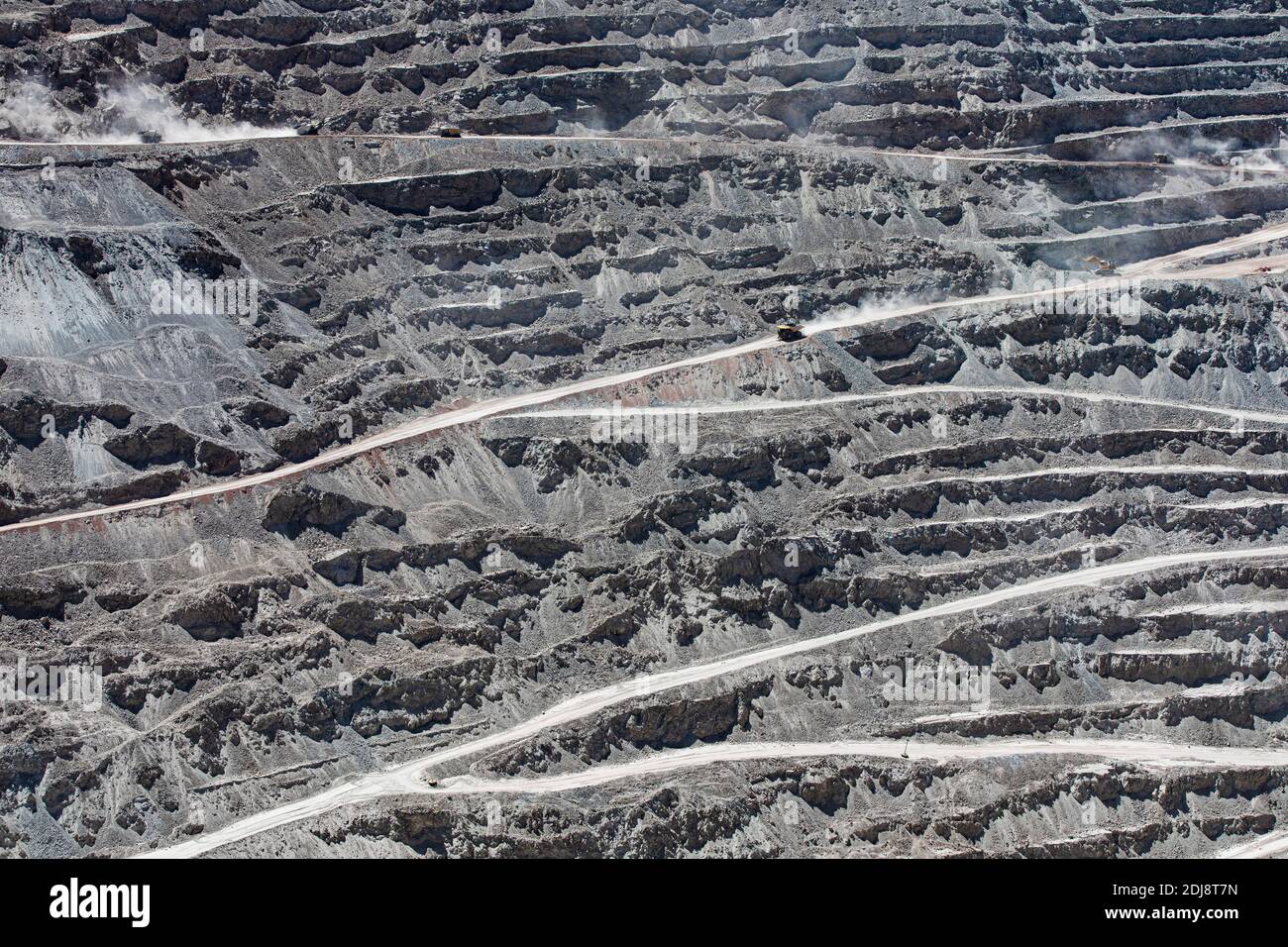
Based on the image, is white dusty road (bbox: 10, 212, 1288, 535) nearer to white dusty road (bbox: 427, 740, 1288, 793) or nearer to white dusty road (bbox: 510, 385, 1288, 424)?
white dusty road (bbox: 510, 385, 1288, 424)

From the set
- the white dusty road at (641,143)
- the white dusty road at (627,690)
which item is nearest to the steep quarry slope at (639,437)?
the white dusty road at (627,690)

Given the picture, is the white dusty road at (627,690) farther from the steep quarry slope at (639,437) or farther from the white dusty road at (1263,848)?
the white dusty road at (1263,848)

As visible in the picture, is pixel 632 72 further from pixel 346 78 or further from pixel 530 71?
pixel 346 78

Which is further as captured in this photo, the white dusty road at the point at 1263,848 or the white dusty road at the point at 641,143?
the white dusty road at the point at 641,143

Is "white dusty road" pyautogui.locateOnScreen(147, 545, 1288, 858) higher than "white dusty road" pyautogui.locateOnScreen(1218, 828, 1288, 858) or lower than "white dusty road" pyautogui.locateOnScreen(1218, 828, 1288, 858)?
higher

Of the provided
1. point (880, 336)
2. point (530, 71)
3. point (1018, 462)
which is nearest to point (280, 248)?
point (530, 71)

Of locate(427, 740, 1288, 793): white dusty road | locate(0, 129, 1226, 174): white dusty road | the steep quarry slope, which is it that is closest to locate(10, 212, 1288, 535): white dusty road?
the steep quarry slope

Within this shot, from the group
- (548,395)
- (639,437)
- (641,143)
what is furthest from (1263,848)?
(641,143)

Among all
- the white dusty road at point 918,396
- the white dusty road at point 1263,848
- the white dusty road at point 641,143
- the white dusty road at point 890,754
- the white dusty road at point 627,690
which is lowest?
the white dusty road at point 1263,848
